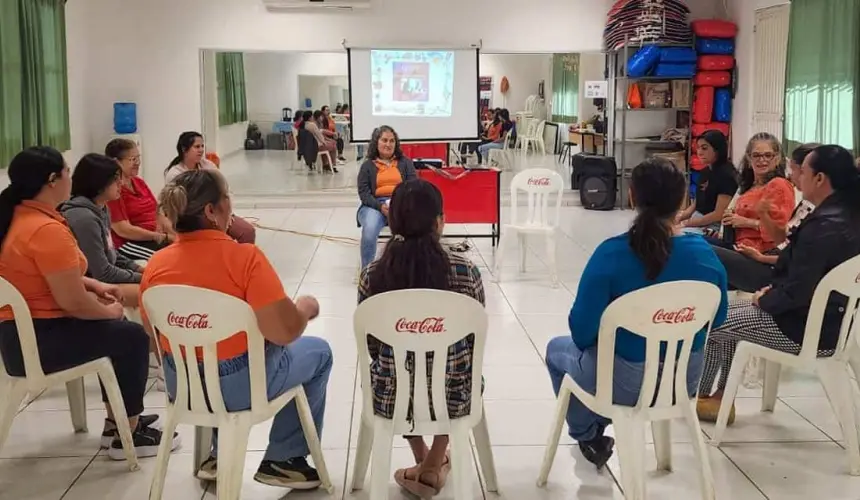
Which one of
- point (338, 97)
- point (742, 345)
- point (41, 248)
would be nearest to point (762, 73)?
point (742, 345)

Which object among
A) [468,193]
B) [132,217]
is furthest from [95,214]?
[468,193]

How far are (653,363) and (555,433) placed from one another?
20.7 inches

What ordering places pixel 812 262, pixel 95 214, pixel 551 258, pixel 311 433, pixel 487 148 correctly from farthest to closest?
pixel 487 148
pixel 551 258
pixel 95 214
pixel 812 262
pixel 311 433

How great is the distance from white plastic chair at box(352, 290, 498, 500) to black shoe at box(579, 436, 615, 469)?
61cm

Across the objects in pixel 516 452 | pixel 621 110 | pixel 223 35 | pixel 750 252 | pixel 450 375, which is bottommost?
pixel 516 452

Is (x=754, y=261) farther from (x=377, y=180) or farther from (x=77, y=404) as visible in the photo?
(x=77, y=404)

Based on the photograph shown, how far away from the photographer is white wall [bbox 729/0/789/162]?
28.9ft

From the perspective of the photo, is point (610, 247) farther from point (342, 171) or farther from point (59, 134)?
point (342, 171)

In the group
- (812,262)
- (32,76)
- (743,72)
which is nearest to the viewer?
(812,262)

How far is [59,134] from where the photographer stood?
26.0 feet

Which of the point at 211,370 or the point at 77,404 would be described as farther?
the point at 77,404

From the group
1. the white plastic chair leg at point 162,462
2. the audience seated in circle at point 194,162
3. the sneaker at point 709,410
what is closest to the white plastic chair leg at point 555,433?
the sneaker at point 709,410

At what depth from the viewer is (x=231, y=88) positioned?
1519cm

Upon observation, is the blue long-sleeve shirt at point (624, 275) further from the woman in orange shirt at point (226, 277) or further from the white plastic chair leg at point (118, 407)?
the white plastic chair leg at point (118, 407)
